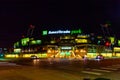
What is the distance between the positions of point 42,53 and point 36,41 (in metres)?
17.2

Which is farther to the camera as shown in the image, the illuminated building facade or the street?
the illuminated building facade

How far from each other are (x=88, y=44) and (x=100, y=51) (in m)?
7.84

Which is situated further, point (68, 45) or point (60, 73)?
point (68, 45)

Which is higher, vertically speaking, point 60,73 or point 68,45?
point 68,45

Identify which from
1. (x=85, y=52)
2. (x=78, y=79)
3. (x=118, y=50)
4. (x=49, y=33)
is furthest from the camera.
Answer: (x=118, y=50)

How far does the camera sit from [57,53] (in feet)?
471

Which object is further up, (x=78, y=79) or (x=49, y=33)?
(x=49, y=33)

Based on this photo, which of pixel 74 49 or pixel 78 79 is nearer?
pixel 78 79

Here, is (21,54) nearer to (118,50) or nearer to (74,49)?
(74,49)

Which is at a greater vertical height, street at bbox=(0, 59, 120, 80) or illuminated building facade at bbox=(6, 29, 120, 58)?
illuminated building facade at bbox=(6, 29, 120, 58)

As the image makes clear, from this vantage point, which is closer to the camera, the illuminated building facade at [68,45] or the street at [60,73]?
the street at [60,73]

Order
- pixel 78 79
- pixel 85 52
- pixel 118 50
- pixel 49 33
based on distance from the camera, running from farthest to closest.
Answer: pixel 118 50 → pixel 49 33 → pixel 85 52 → pixel 78 79

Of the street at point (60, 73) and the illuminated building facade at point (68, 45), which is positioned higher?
the illuminated building facade at point (68, 45)

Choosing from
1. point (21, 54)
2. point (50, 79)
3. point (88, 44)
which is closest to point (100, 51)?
point (88, 44)
